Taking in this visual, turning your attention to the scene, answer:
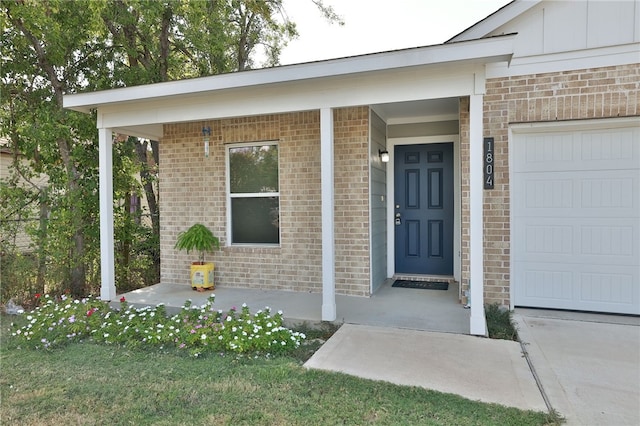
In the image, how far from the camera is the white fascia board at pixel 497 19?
14.3 ft

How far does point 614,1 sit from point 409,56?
8.13 ft

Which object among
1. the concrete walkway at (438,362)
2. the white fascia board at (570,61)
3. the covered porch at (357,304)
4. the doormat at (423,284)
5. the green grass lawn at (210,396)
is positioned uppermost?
the white fascia board at (570,61)

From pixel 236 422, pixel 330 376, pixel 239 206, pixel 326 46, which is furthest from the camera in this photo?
pixel 326 46

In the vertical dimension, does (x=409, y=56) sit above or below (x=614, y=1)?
below

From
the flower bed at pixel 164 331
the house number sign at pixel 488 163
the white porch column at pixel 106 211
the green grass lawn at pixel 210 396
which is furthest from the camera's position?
the white porch column at pixel 106 211

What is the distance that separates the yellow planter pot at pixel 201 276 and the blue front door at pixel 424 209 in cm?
286

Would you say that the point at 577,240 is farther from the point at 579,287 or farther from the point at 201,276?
the point at 201,276

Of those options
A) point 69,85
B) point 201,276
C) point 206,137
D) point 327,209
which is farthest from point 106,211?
point 327,209

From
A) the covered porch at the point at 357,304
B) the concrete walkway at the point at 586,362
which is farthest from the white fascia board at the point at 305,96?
the concrete walkway at the point at 586,362

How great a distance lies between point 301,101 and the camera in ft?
14.0

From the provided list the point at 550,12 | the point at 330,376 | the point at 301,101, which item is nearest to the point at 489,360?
the point at 330,376

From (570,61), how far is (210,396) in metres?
4.81

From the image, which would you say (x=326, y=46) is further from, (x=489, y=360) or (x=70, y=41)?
(x=489, y=360)

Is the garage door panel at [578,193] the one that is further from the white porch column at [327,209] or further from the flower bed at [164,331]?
the flower bed at [164,331]
